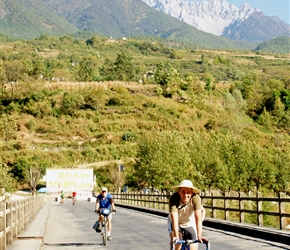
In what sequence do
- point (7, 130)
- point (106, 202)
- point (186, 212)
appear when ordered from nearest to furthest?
point (186, 212) → point (106, 202) → point (7, 130)

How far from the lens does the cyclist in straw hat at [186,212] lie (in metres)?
8.92

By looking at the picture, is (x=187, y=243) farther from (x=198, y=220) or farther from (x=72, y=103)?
(x=72, y=103)

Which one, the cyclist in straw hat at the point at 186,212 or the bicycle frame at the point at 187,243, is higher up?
the cyclist in straw hat at the point at 186,212

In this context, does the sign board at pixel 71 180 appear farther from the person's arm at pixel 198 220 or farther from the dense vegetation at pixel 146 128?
the person's arm at pixel 198 220

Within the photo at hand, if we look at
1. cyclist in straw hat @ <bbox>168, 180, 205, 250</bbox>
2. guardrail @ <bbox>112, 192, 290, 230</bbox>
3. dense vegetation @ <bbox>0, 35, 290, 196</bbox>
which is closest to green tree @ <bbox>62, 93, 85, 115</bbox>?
dense vegetation @ <bbox>0, 35, 290, 196</bbox>

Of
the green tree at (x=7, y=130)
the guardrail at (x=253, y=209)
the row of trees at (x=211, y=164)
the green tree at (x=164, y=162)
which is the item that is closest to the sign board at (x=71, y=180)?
the row of trees at (x=211, y=164)

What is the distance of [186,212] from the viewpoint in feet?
29.9

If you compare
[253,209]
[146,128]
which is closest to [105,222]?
[253,209]

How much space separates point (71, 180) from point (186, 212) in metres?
81.7

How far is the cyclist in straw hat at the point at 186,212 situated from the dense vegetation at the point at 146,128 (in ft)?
160

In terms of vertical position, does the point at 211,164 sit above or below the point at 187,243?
above

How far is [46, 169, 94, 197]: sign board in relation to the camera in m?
87.9

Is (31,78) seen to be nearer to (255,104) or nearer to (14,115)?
(14,115)

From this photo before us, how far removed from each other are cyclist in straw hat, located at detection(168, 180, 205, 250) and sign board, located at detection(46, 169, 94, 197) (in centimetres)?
7902
